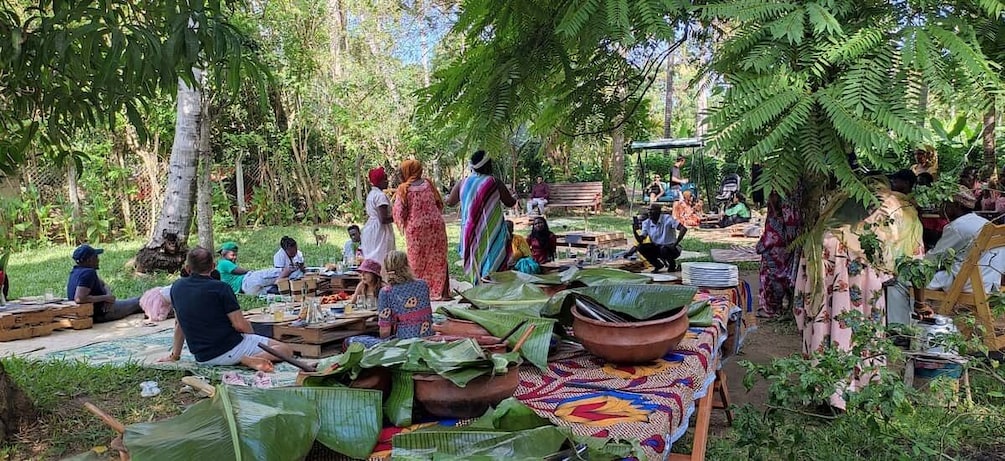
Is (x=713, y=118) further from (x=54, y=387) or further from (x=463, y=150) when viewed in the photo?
(x=54, y=387)

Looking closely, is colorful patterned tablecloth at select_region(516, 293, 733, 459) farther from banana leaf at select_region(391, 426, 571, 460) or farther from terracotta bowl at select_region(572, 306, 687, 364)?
banana leaf at select_region(391, 426, 571, 460)

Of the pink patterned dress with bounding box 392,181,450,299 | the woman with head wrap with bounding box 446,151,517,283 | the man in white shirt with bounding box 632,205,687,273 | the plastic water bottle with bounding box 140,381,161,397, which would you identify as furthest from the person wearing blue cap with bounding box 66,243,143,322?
the man in white shirt with bounding box 632,205,687,273

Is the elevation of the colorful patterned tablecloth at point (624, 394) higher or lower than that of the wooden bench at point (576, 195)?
lower

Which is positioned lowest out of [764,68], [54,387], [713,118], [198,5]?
[54,387]

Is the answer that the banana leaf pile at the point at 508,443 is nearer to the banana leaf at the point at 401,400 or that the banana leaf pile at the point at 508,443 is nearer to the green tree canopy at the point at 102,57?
the banana leaf at the point at 401,400

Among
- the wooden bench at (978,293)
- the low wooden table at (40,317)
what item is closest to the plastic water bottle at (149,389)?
the low wooden table at (40,317)

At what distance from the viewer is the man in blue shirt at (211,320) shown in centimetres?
492

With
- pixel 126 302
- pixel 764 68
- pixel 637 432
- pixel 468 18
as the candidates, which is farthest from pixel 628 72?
pixel 126 302

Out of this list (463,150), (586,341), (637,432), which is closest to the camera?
(637,432)

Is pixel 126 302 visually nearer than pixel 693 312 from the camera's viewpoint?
No

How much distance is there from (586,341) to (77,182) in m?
14.3

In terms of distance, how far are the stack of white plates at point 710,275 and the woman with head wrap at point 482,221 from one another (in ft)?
10.9

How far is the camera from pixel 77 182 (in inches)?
535

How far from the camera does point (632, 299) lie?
7.39 ft
